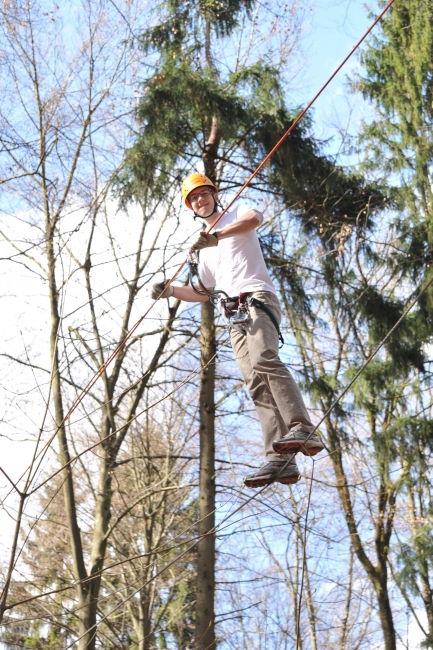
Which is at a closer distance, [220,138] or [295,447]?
[295,447]

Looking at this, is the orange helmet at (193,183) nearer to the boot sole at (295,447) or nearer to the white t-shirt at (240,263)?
the white t-shirt at (240,263)

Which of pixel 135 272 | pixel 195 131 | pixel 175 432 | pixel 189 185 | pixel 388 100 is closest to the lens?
pixel 189 185

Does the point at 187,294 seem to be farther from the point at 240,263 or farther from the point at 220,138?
the point at 220,138

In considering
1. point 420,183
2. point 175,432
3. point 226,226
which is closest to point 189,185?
point 226,226

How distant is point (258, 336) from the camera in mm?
3920

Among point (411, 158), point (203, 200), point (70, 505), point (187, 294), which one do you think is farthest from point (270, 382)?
point (411, 158)

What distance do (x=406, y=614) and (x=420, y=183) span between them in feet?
Answer: 31.8

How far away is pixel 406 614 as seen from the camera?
16625 mm

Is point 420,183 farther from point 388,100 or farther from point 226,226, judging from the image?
point 226,226

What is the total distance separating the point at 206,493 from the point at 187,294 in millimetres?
4256

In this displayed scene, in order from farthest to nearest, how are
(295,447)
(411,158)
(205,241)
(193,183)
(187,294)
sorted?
1. (411,158)
2. (187,294)
3. (193,183)
4. (205,241)
5. (295,447)

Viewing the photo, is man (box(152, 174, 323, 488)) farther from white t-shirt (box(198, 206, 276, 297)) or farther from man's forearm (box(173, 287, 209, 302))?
man's forearm (box(173, 287, 209, 302))

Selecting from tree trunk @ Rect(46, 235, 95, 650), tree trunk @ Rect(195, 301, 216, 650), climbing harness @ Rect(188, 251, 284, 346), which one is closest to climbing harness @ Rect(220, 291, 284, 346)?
climbing harness @ Rect(188, 251, 284, 346)

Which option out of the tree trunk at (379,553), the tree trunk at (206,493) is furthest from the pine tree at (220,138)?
the tree trunk at (379,553)
